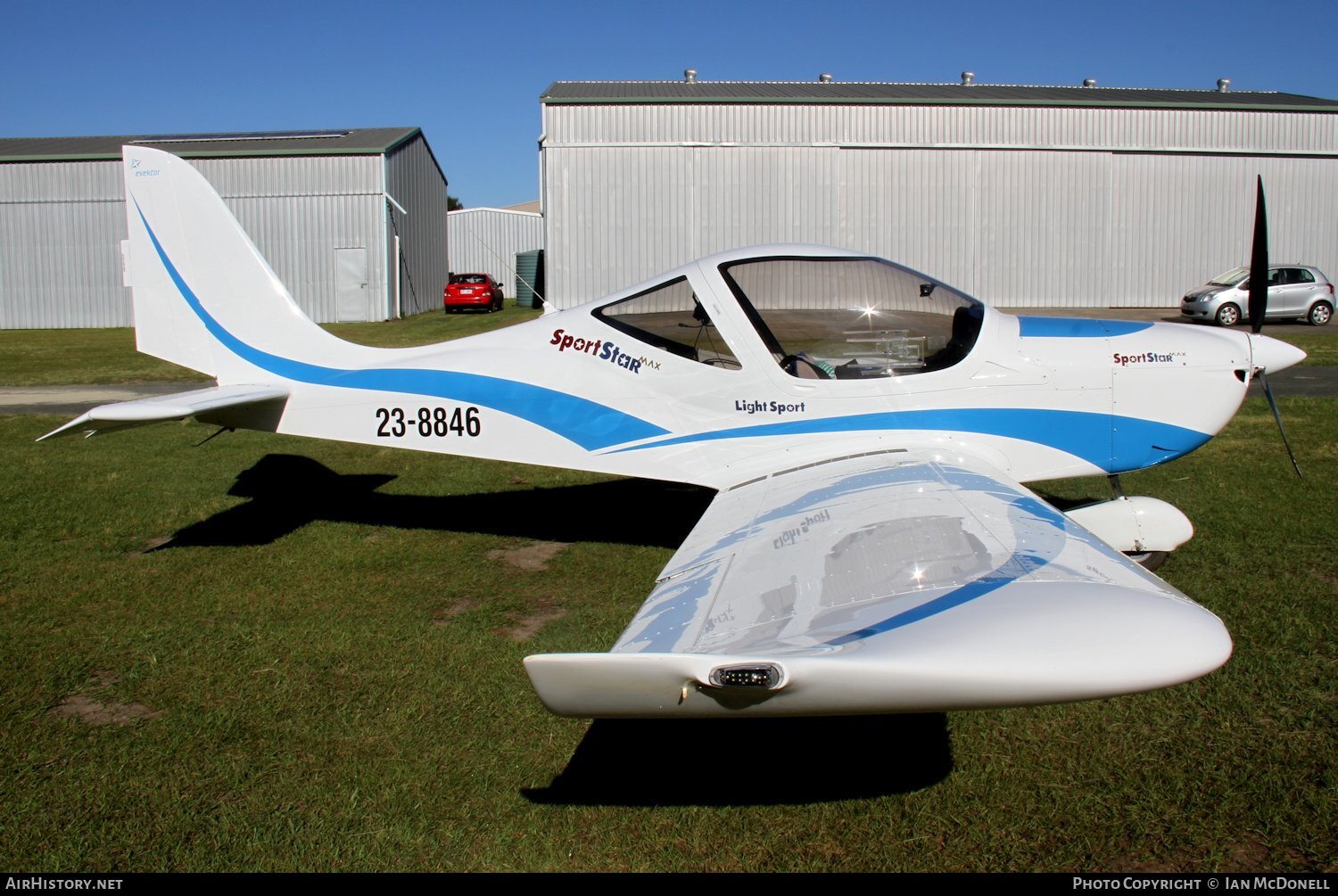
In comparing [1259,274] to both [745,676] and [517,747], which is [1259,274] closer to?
[745,676]

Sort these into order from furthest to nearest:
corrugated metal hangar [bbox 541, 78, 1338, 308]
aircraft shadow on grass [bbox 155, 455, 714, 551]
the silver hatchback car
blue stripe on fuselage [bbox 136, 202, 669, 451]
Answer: corrugated metal hangar [bbox 541, 78, 1338, 308] → the silver hatchback car → aircraft shadow on grass [bbox 155, 455, 714, 551] → blue stripe on fuselage [bbox 136, 202, 669, 451]

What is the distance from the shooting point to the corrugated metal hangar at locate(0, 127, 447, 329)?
1363 inches

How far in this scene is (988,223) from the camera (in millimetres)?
30328

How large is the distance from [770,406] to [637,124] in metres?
25.7

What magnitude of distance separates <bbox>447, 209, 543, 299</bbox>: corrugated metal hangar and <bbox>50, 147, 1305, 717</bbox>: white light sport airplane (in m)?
50.6

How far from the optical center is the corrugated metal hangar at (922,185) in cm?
2986

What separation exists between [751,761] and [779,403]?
2582mm

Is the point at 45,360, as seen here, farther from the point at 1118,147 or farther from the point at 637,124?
the point at 1118,147

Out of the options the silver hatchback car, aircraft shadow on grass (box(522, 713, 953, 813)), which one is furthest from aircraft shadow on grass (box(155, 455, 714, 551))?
the silver hatchback car

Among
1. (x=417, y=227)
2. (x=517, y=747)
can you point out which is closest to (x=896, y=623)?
(x=517, y=747)

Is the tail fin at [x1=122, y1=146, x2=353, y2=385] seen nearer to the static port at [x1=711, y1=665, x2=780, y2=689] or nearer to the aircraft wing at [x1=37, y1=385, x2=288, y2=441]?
the aircraft wing at [x1=37, y1=385, x2=288, y2=441]

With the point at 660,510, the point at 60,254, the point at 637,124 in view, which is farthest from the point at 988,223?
the point at 60,254

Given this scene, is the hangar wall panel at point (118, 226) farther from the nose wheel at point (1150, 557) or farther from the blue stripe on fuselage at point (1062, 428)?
the nose wheel at point (1150, 557)

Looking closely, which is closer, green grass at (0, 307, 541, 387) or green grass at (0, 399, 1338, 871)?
green grass at (0, 399, 1338, 871)
